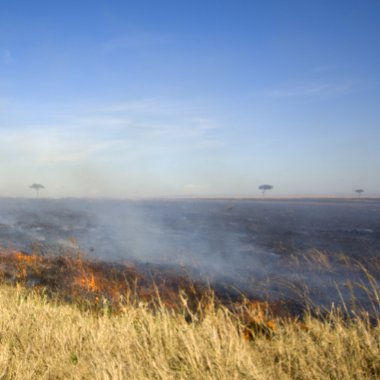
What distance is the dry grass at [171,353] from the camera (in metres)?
3.52

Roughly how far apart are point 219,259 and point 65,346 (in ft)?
53.9

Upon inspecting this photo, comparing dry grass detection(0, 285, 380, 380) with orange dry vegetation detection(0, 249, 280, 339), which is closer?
dry grass detection(0, 285, 380, 380)

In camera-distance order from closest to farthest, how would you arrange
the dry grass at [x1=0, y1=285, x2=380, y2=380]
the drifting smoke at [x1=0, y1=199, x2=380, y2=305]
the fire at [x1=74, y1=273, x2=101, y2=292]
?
the dry grass at [x1=0, y1=285, x2=380, y2=380] < the fire at [x1=74, y1=273, x2=101, y2=292] < the drifting smoke at [x1=0, y1=199, x2=380, y2=305]

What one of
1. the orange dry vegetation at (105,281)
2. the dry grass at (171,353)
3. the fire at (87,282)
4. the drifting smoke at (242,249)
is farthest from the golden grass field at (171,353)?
the drifting smoke at (242,249)

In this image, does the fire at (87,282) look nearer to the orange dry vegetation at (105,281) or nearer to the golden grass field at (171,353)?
the orange dry vegetation at (105,281)

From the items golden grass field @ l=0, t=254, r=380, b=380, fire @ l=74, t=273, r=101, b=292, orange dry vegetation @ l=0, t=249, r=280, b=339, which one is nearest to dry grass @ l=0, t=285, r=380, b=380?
golden grass field @ l=0, t=254, r=380, b=380

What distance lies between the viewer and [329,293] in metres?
14.2

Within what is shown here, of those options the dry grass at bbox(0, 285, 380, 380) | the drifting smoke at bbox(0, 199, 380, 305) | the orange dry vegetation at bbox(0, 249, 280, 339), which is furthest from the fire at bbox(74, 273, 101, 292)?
the dry grass at bbox(0, 285, 380, 380)

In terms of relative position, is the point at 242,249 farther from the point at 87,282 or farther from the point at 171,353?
the point at 171,353

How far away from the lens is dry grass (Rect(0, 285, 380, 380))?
3520mm

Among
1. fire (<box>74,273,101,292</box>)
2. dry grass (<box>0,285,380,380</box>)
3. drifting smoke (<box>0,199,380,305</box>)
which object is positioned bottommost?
drifting smoke (<box>0,199,380,305</box>)

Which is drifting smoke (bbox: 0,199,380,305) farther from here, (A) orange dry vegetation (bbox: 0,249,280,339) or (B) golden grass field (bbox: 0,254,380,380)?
(B) golden grass field (bbox: 0,254,380,380)

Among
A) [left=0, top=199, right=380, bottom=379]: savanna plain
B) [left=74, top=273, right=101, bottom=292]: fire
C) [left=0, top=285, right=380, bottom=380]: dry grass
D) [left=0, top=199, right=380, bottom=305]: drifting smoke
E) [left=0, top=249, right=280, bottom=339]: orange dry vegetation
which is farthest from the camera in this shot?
[left=0, top=199, right=380, bottom=305]: drifting smoke

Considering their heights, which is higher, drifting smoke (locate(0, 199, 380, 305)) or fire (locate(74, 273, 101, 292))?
fire (locate(74, 273, 101, 292))
